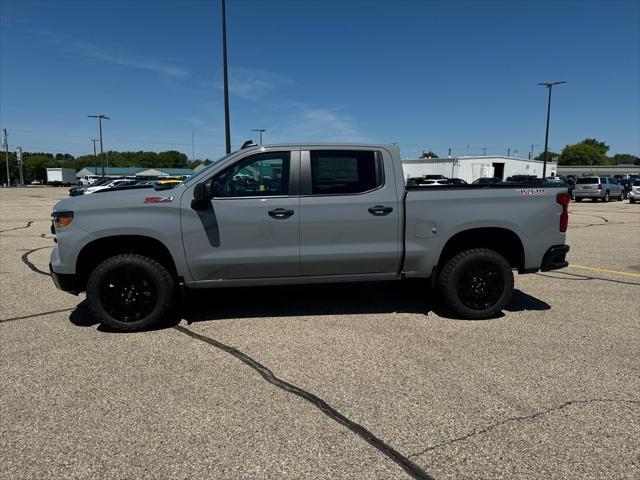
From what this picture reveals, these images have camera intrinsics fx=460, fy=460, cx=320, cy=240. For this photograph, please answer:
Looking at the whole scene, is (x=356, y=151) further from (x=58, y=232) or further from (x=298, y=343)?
(x=58, y=232)

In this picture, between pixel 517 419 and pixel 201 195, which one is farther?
pixel 201 195

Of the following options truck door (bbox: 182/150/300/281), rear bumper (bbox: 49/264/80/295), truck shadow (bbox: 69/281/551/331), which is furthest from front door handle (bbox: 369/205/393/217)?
rear bumper (bbox: 49/264/80/295)

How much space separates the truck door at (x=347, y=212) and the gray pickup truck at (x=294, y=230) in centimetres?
1

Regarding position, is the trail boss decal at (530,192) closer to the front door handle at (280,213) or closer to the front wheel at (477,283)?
the front wheel at (477,283)

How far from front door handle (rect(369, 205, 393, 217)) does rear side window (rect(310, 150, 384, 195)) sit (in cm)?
22

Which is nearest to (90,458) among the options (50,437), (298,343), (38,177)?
(50,437)

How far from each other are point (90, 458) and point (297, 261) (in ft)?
8.57

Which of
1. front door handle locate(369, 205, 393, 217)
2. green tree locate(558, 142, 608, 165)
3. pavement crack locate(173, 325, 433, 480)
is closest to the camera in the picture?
pavement crack locate(173, 325, 433, 480)

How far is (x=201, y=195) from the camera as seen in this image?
14.7 ft

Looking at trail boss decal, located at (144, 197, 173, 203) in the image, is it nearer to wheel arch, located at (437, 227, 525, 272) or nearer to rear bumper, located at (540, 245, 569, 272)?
wheel arch, located at (437, 227, 525, 272)

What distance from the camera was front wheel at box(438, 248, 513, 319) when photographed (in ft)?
16.6

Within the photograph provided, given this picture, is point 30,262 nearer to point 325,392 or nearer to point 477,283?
point 325,392

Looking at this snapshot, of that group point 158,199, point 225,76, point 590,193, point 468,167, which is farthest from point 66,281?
point 468,167

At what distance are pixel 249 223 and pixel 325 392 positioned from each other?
1.95m
